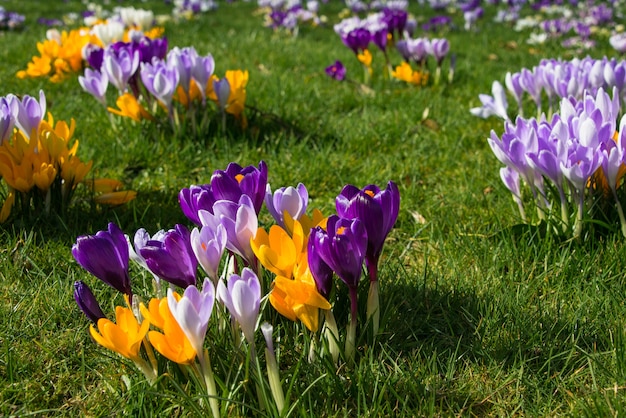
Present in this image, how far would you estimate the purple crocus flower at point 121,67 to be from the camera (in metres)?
3.70

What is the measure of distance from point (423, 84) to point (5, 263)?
3.63m

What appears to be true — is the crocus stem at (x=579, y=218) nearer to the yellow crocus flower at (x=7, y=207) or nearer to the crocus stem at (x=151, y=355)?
the crocus stem at (x=151, y=355)

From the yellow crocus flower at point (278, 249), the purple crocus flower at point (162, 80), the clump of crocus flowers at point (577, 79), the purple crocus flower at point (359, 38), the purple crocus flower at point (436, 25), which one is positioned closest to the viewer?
the yellow crocus flower at point (278, 249)

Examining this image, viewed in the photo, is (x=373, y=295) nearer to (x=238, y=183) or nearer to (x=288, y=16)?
(x=238, y=183)

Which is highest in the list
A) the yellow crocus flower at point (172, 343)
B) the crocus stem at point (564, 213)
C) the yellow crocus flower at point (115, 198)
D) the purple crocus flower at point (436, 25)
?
the yellow crocus flower at point (172, 343)

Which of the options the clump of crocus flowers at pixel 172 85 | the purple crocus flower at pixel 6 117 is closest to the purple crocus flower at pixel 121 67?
the clump of crocus flowers at pixel 172 85

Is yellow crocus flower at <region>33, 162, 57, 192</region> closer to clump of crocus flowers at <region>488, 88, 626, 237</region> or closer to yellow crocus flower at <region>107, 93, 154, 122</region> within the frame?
yellow crocus flower at <region>107, 93, 154, 122</region>

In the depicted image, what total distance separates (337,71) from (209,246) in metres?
3.86

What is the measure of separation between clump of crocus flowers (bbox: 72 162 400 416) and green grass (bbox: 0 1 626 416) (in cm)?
7

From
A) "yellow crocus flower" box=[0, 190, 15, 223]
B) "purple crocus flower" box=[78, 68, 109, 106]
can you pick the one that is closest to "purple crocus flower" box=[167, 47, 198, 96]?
"purple crocus flower" box=[78, 68, 109, 106]

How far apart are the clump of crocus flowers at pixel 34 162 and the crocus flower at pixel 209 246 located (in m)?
1.17

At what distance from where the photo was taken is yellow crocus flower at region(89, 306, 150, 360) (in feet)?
5.27

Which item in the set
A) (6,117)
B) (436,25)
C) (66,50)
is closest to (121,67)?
(6,117)

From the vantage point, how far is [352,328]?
1.81 m
